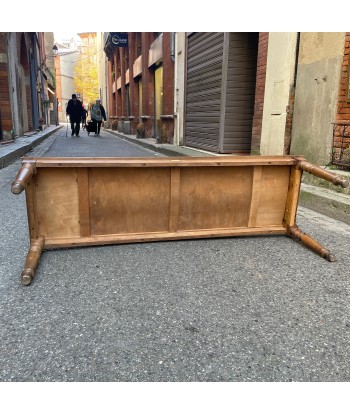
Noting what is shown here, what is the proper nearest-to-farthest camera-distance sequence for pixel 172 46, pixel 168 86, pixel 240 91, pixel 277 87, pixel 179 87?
1. pixel 277 87
2. pixel 240 91
3. pixel 179 87
4. pixel 172 46
5. pixel 168 86

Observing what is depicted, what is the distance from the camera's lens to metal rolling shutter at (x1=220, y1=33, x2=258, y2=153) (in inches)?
360

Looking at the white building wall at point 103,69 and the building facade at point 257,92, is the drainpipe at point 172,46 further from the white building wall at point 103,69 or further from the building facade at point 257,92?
the white building wall at point 103,69

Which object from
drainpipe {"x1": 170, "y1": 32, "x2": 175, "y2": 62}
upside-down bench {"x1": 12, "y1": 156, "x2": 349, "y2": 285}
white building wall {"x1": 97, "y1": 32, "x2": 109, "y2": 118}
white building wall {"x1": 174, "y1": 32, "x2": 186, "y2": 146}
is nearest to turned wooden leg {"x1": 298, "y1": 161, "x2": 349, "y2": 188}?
upside-down bench {"x1": 12, "y1": 156, "x2": 349, "y2": 285}

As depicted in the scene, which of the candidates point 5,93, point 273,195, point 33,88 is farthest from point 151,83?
point 273,195

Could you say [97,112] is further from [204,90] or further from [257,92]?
[257,92]

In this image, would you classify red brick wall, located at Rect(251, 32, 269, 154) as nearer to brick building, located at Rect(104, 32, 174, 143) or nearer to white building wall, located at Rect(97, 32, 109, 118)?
brick building, located at Rect(104, 32, 174, 143)

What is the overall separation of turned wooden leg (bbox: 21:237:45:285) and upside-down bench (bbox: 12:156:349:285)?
1 cm

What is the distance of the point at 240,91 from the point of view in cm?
940

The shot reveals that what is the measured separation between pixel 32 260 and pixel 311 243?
8.19ft

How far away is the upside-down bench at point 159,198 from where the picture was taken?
333 cm

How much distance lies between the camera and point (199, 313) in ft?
7.72
